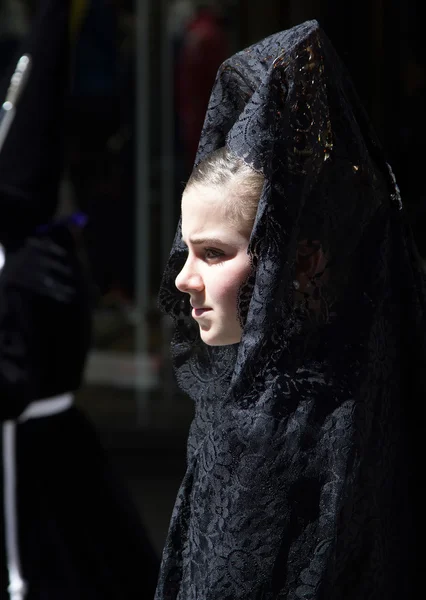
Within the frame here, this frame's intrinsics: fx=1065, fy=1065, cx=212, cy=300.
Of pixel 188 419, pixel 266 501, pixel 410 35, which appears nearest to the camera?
pixel 266 501

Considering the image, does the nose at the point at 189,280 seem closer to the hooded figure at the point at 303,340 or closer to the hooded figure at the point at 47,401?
the hooded figure at the point at 303,340

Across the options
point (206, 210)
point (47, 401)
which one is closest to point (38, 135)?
point (47, 401)

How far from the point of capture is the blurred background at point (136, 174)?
521 cm

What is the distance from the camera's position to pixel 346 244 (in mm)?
1479

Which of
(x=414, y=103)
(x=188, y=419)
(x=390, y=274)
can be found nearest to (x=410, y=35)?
(x=414, y=103)

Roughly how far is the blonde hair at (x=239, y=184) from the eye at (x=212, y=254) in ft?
0.17

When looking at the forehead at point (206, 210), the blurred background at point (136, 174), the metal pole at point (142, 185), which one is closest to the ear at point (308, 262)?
the forehead at point (206, 210)

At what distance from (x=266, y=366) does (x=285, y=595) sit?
318 millimetres

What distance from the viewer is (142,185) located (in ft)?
17.9

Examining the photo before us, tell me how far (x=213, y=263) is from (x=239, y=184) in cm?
12

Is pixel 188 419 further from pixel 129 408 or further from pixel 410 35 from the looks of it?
pixel 410 35

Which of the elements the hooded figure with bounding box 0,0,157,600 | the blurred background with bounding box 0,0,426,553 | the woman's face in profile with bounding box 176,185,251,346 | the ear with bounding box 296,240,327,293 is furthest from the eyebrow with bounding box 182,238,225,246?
the blurred background with bounding box 0,0,426,553

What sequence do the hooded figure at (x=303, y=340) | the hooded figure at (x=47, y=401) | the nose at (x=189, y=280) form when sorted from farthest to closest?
the hooded figure at (x=47, y=401) < the nose at (x=189, y=280) < the hooded figure at (x=303, y=340)

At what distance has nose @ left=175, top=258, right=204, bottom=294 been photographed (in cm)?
154
